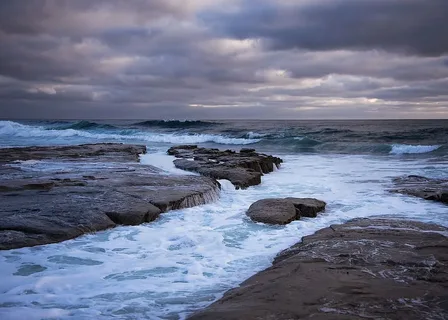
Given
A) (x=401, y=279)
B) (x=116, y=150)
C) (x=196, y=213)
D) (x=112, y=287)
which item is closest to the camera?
(x=401, y=279)

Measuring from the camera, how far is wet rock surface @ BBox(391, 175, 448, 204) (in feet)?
27.3

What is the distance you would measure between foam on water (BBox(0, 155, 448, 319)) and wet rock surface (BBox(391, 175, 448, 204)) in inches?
12.6

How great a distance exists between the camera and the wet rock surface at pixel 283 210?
6.61 m

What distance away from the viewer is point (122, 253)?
5043mm

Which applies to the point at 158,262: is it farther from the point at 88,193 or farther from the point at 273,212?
the point at 88,193

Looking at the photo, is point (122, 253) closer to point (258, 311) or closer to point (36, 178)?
point (258, 311)

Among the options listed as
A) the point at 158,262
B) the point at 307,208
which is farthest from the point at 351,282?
the point at 307,208

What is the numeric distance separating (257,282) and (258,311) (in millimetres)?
758

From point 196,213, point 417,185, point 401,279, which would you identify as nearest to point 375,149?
point 417,185

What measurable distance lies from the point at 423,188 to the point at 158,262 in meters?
7.30

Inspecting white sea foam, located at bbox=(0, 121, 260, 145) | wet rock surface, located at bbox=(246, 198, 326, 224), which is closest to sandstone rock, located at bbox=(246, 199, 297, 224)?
wet rock surface, located at bbox=(246, 198, 326, 224)

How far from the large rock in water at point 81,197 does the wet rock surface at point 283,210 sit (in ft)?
4.66

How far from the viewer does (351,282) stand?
3566mm

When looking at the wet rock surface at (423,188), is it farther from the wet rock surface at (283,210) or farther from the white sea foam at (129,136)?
the white sea foam at (129,136)
